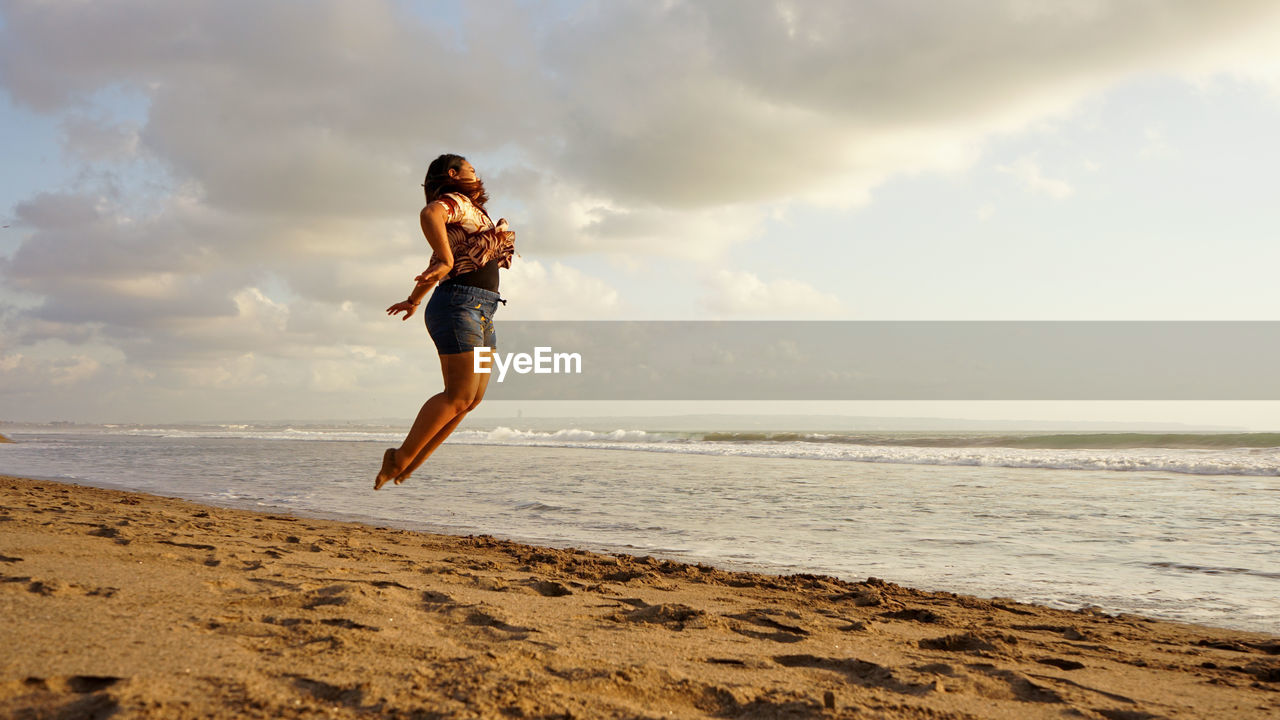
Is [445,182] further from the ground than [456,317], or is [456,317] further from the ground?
[445,182]

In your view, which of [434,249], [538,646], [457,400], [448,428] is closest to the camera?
[538,646]

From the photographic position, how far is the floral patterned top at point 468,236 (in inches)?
145

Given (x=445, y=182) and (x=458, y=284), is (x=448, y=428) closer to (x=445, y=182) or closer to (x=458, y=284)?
(x=458, y=284)

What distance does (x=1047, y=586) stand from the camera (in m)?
5.68

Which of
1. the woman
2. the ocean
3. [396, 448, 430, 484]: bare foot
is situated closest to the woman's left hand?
the woman

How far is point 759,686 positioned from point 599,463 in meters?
17.3

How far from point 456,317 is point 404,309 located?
0.24 meters

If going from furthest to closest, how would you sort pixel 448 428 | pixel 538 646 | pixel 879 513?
pixel 879 513 → pixel 448 428 → pixel 538 646

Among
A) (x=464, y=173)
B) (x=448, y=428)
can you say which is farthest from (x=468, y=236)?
(x=448, y=428)

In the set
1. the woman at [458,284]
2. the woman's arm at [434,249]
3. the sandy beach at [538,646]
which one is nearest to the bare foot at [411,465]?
the woman at [458,284]

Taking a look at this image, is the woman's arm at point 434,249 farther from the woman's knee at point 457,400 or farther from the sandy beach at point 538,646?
the sandy beach at point 538,646

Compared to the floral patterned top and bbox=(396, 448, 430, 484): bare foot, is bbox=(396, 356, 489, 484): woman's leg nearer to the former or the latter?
bbox=(396, 448, 430, 484): bare foot

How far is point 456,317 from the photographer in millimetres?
3723

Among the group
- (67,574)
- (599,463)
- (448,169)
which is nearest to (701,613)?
(448,169)
